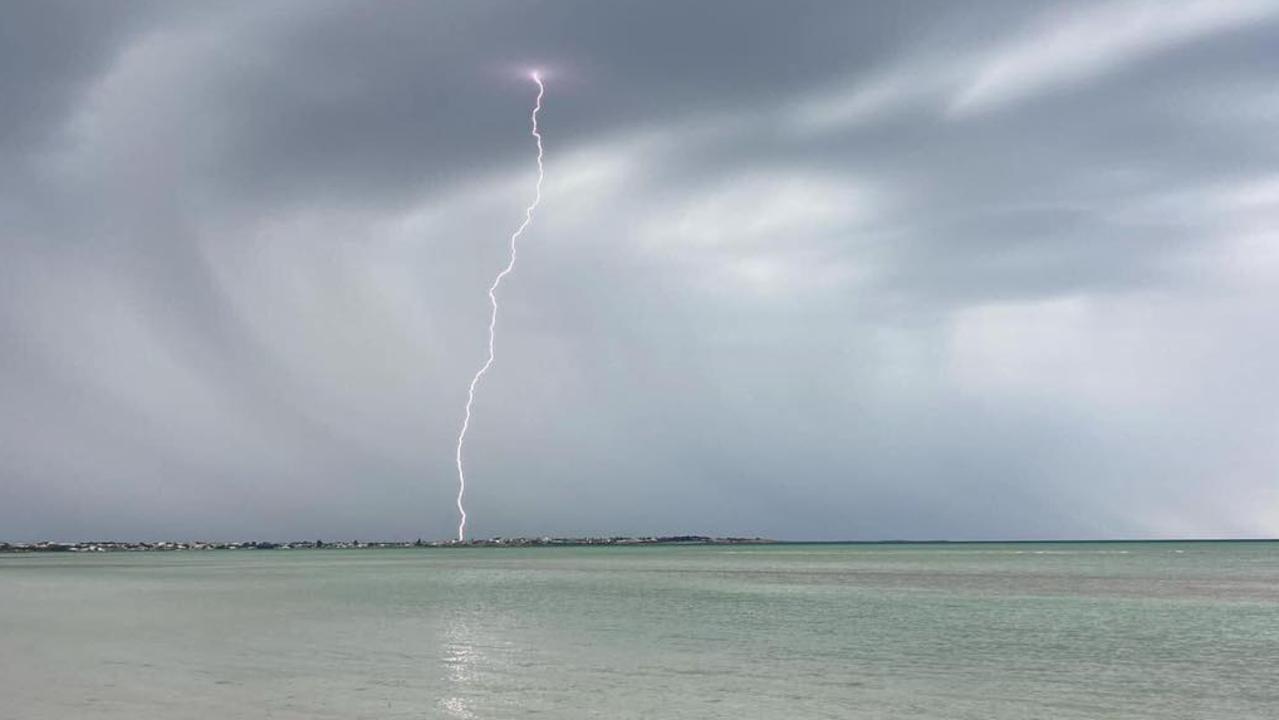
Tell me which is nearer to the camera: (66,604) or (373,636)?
(373,636)

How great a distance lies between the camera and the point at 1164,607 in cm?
6312

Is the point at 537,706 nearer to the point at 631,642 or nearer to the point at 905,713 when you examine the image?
the point at 905,713

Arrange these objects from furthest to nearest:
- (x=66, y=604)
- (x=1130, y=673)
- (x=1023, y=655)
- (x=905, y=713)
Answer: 1. (x=66, y=604)
2. (x=1023, y=655)
3. (x=1130, y=673)
4. (x=905, y=713)

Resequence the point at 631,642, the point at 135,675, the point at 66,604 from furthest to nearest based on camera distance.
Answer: the point at 66,604 < the point at 631,642 < the point at 135,675

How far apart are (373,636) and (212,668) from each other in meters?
10.7

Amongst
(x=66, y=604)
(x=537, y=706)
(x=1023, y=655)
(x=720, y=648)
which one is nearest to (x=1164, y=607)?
(x=1023, y=655)

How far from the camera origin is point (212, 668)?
32.8 meters

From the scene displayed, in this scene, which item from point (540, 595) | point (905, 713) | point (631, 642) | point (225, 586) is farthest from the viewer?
point (225, 586)

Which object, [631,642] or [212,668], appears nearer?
[212,668]

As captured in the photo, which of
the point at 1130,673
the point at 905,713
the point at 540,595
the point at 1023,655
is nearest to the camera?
the point at 905,713

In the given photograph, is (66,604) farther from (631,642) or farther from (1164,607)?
(1164,607)

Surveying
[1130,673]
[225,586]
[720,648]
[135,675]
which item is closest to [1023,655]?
[1130,673]

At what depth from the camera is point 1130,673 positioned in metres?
33.4

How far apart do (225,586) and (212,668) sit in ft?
213
